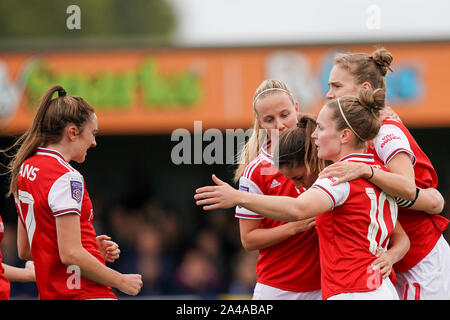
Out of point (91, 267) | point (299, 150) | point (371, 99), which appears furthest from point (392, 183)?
point (91, 267)

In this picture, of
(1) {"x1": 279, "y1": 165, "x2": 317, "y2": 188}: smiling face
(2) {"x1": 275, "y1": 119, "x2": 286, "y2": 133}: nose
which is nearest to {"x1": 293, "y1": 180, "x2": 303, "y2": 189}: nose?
(1) {"x1": 279, "y1": 165, "x2": 317, "y2": 188}: smiling face

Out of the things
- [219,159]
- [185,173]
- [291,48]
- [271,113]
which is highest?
[291,48]

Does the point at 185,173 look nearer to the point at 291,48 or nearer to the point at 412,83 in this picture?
the point at 291,48

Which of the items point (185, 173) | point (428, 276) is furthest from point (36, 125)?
point (185, 173)

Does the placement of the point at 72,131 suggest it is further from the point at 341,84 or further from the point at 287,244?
the point at 341,84

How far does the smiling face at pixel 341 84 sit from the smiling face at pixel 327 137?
2.08 ft

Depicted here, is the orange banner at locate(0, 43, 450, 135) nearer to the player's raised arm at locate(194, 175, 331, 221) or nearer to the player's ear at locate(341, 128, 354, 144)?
the player's ear at locate(341, 128, 354, 144)

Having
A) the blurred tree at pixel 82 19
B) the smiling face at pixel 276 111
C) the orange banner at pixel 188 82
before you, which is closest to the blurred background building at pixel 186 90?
the orange banner at pixel 188 82

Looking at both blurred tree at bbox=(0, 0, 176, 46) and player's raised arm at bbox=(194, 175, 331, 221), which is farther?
blurred tree at bbox=(0, 0, 176, 46)

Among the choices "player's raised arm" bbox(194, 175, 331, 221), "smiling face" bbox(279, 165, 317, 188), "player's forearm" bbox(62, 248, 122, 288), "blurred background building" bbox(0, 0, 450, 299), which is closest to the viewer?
"player's raised arm" bbox(194, 175, 331, 221)

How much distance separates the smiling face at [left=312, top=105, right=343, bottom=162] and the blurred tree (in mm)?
20873

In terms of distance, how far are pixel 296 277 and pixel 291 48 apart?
20.1 feet

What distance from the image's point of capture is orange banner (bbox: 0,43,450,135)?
9.81 metres

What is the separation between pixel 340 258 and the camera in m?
3.59
